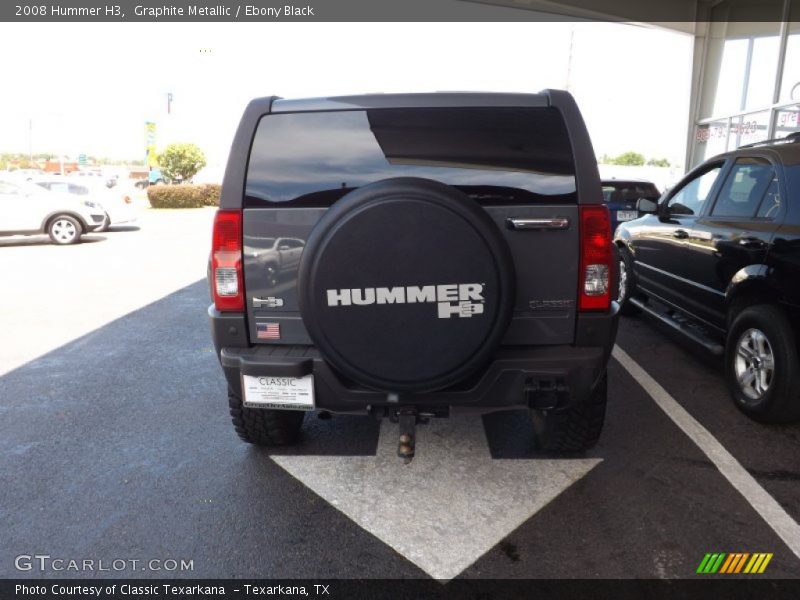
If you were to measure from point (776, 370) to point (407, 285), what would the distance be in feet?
8.53

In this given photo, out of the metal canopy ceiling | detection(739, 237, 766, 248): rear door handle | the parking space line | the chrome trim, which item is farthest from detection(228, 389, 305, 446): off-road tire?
the metal canopy ceiling

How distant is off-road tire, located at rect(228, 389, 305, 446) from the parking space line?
→ 2395mm

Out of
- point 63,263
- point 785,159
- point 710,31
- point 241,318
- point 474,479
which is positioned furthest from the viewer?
point 710,31

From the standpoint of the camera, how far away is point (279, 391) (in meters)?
2.69

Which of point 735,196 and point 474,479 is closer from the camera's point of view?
point 474,479

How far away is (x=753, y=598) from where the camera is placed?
7.26 ft

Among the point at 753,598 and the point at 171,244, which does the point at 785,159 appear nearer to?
the point at 753,598

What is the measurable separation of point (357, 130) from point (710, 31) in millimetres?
16911

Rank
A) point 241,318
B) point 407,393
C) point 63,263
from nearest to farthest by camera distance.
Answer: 1. point 407,393
2. point 241,318
3. point 63,263

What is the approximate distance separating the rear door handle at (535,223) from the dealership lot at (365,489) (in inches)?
53.3

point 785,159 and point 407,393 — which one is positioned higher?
point 785,159

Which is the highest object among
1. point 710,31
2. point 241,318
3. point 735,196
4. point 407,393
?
point 710,31

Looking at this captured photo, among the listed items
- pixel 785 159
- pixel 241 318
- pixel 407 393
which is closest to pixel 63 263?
pixel 241 318

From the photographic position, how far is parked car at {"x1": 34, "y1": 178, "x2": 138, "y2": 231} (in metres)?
14.2
